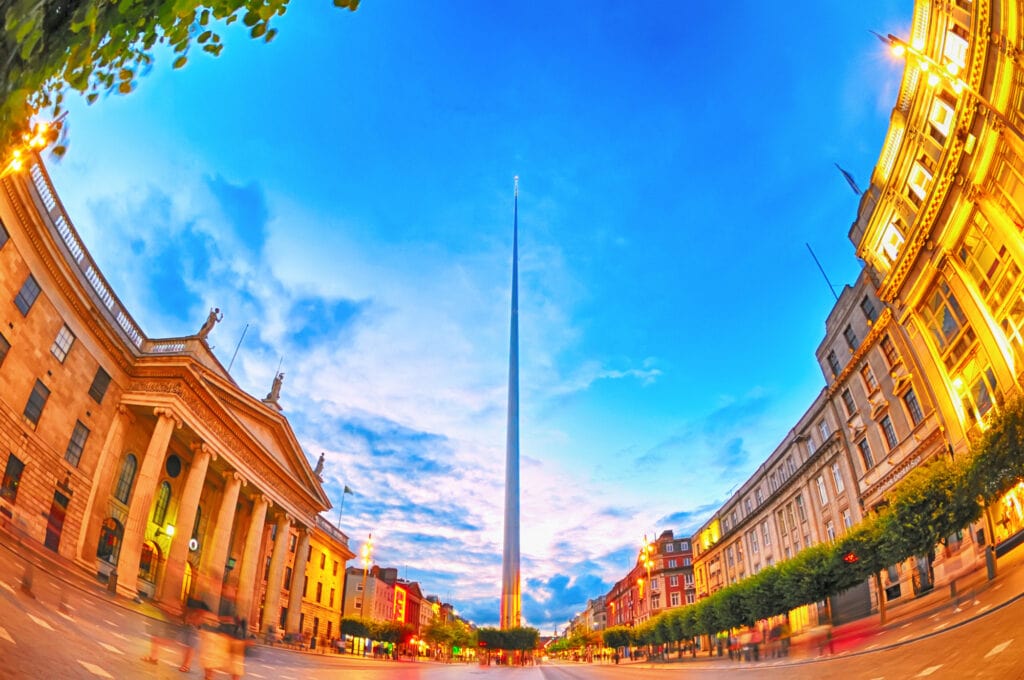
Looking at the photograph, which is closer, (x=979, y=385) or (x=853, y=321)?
(x=979, y=385)

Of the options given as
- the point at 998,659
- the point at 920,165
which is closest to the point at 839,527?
the point at 920,165

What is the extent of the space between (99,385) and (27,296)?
8979 mm

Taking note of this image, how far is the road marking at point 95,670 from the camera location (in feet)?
20.6

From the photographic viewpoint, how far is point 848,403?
124 ft

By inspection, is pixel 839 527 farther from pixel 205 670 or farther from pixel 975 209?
pixel 205 670

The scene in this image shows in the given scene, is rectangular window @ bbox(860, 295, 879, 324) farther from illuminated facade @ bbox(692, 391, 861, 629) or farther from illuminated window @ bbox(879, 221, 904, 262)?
illuminated facade @ bbox(692, 391, 861, 629)

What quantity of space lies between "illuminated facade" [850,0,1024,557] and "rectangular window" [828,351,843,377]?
9.37 metres

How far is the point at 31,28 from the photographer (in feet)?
10.9

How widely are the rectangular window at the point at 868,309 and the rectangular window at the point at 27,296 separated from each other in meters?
42.5

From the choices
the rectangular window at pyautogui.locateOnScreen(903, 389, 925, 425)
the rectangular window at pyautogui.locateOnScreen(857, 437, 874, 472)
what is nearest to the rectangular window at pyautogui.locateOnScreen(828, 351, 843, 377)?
the rectangular window at pyautogui.locateOnScreen(857, 437, 874, 472)

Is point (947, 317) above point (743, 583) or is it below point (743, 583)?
above

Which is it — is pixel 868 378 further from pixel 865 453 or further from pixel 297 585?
pixel 297 585

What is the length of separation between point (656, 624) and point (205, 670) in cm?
5551

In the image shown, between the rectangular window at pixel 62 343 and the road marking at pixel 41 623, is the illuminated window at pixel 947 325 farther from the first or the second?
the rectangular window at pixel 62 343
